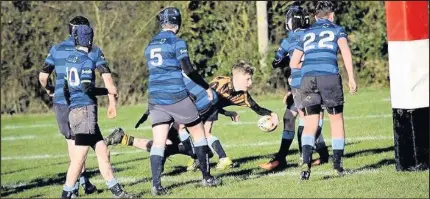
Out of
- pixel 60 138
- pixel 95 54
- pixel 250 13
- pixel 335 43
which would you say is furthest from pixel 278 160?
pixel 250 13

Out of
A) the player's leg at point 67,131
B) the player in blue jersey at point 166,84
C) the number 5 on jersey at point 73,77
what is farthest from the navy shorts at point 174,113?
the player's leg at point 67,131

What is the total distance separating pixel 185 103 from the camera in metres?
10.5

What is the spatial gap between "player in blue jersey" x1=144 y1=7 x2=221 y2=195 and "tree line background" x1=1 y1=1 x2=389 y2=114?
48.7 feet

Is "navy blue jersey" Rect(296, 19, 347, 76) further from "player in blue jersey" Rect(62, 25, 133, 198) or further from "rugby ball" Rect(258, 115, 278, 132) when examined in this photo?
"player in blue jersey" Rect(62, 25, 133, 198)

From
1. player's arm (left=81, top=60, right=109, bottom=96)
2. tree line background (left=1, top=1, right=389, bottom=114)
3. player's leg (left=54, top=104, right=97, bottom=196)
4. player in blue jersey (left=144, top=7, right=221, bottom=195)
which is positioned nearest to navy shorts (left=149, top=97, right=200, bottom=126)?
player in blue jersey (left=144, top=7, right=221, bottom=195)

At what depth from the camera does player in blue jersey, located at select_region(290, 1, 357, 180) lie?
1080 centimetres

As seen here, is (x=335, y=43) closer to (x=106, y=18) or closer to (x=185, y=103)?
(x=185, y=103)

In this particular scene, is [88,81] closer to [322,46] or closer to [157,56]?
[157,56]

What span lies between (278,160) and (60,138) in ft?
26.6

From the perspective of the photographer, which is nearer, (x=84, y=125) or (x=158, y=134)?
(x=84, y=125)

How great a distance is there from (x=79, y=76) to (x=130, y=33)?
628 inches

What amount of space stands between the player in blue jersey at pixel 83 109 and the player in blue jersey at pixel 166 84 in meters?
Answer: 0.45

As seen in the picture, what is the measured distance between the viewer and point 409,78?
32.6 ft

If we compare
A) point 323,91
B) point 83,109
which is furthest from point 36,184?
point 323,91
